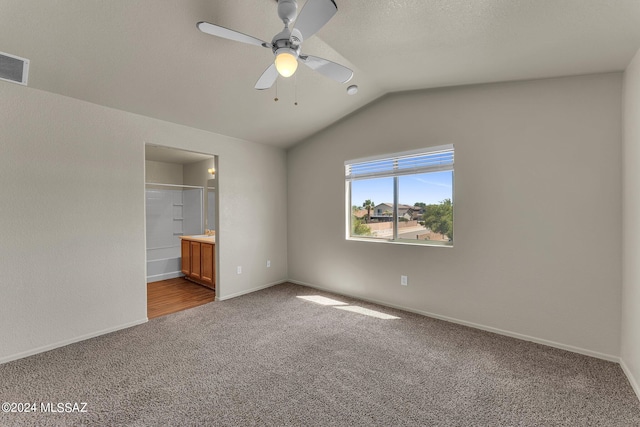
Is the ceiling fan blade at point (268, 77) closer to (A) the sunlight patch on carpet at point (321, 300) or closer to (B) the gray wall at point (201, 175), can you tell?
(A) the sunlight patch on carpet at point (321, 300)

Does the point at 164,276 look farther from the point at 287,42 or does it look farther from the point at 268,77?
the point at 287,42

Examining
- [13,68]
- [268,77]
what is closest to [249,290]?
[268,77]

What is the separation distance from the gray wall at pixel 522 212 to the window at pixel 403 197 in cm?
17

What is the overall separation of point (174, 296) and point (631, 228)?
5.21 metres

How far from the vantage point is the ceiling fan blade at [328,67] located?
6.15ft

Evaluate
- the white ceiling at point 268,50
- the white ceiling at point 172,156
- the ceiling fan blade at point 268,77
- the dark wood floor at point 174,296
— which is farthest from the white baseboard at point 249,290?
the ceiling fan blade at point 268,77

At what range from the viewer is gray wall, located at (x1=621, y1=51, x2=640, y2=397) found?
1979mm

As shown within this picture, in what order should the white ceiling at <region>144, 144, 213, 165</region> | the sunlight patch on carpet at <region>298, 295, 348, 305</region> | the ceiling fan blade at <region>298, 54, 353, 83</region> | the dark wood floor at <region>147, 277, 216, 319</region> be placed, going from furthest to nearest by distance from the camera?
1. the white ceiling at <region>144, 144, 213, 165</region>
2. the sunlight patch on carpet at <region>298, 295, 348, 305</region>
3. the dark wood floor at <region>147, 277, 216, 319</region>
4. the ceiling fan blade at <region>298, 54, 353, 83</region>

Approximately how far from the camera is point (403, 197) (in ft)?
12.0

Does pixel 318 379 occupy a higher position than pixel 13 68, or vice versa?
pixel 13 68

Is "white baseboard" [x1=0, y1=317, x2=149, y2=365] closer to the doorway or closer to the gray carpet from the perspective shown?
the gray carpet

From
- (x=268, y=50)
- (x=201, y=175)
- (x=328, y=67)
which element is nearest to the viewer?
(x=328, y=67)

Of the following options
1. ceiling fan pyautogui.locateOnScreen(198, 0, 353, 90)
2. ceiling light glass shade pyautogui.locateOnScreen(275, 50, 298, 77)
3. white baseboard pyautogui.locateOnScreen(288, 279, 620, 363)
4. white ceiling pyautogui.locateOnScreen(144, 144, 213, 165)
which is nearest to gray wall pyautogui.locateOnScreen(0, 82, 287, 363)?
white ceiling pyautogui.locateOnScreen(144, 144, 213, 165)

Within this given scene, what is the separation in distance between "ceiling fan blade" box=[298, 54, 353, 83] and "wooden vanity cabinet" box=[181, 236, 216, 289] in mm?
3233
